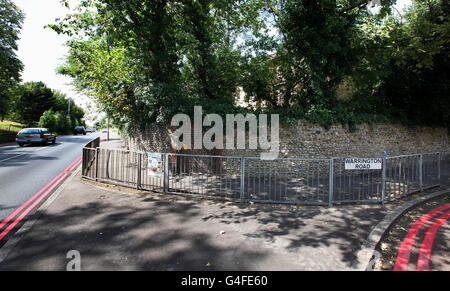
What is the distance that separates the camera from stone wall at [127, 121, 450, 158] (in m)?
10.5

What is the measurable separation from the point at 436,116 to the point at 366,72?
22.8ft

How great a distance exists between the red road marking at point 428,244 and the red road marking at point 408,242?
15cm

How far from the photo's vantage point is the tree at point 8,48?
2364 centimetres

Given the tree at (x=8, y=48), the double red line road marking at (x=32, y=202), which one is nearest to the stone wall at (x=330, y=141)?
the double red line road marking at (x=32, y=202)

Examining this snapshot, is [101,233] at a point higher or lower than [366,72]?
lower

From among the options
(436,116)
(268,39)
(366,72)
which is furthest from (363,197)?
(436,116)

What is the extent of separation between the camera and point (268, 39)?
1220cm

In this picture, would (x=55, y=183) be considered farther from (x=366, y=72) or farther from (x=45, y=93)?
(x=45, y=93)

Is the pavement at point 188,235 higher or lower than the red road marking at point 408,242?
higher

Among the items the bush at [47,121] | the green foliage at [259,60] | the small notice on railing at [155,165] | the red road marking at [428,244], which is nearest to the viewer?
the red road marking at [428,244]

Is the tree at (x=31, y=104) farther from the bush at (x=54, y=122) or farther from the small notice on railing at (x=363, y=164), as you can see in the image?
the small notice on railing at (x=363, y=164)

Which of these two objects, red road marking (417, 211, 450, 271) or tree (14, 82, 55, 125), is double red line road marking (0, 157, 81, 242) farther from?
tree (14, 82, 55, 125)

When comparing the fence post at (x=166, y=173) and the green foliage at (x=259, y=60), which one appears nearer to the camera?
the fence post at (x=166, y=173)

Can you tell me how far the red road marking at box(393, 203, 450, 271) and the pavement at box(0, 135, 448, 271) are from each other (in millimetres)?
565
